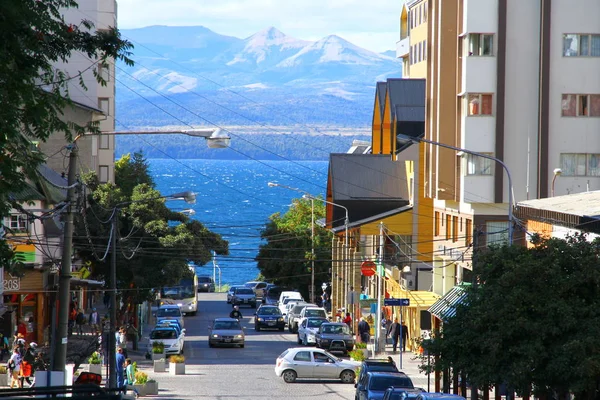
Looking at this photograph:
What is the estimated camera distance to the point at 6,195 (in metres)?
14.4

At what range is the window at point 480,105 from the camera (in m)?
45.1

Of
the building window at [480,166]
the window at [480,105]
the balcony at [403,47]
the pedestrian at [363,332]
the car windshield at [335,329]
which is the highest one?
the balcony at [403,47]

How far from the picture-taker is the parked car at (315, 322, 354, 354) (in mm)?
46531

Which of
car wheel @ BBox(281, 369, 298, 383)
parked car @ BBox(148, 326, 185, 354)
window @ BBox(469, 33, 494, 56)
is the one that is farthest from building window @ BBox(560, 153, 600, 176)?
parked car @ BBox(148, 326, 185, 354)

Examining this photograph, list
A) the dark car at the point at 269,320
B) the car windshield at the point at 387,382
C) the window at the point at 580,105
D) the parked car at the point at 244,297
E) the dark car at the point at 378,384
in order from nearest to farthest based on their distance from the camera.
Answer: the dark car at the point at 378,384 < the car windshield at the point at 387,382 < the window at the point at 580,105 < the dark car at the point at 269,320 < the parked car at the point at 244,297

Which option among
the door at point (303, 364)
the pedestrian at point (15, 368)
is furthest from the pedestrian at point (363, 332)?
the pedestrian at point (15, 368)

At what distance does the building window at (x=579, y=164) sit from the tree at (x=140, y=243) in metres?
17.2

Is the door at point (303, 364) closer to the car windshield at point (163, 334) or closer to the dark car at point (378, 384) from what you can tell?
the dark car at point (378, 384)

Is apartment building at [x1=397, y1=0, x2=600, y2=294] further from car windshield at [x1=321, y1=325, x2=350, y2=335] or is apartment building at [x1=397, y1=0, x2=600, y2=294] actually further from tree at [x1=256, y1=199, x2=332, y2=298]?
tree at [x1=256, y1=199, x2=332, y2=298]

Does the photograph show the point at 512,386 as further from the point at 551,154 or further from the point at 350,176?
the point at 350,176

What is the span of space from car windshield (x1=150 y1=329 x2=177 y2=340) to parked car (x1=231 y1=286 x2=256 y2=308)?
35548 mm

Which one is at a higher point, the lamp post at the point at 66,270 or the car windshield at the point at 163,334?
the lamp post at the point at 66,270

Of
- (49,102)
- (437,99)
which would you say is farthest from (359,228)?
(49,102)

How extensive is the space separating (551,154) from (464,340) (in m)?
23.5
